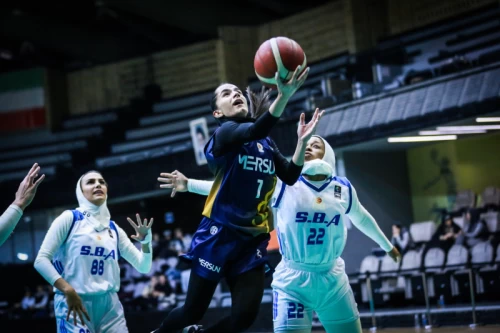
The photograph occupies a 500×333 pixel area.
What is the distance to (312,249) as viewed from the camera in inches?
211

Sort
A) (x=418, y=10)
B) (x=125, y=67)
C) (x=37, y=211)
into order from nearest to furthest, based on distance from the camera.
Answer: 1. (x=418, y=10)
2. (x=37, y=211)
3. (x=125, y=67)

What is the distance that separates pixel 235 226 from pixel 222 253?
0.19m

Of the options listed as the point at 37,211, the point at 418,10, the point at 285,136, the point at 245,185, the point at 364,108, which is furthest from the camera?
the point at 37,211

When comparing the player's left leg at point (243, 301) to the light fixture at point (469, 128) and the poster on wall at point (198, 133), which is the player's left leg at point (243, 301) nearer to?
the light fixture at point (469, 128)

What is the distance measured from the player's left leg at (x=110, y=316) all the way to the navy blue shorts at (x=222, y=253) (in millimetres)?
1303

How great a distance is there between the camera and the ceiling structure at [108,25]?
76.9ft

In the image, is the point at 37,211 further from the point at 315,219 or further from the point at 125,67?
the point at 315,219

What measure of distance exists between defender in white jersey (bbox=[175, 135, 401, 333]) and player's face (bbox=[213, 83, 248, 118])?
62 centimetres

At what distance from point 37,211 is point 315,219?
17.4 m

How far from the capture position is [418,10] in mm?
19125

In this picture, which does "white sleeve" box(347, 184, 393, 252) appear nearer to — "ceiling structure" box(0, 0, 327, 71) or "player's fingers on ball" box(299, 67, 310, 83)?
"player's fingers on ball" box(299, 67, 310, 83)

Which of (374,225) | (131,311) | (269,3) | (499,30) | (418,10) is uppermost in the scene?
(269,3)

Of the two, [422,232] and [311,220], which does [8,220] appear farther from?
[422,232]

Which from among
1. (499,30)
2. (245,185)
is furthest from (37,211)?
(245,185)
